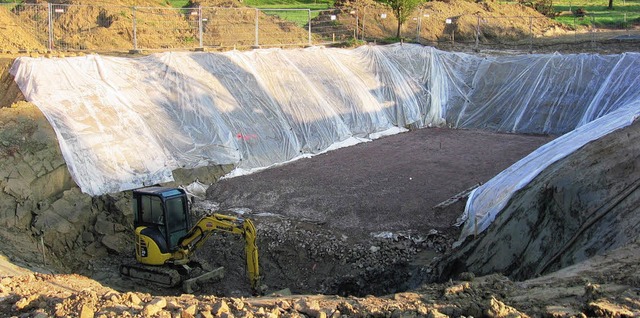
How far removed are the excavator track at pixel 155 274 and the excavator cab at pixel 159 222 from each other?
105 mm

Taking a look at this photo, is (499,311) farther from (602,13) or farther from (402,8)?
(602,13)

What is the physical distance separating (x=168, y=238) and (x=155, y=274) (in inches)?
23.7

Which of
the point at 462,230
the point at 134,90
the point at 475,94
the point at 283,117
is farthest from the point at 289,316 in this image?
the point at 475,94

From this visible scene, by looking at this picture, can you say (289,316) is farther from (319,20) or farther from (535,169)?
(319,20)

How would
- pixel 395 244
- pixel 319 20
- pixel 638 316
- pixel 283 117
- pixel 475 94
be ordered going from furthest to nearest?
pixel 319 20 → pixel 475 94 → pixel 283 117 → pixel 395 244 → pixel 638 316

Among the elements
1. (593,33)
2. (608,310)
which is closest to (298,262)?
(608,310)

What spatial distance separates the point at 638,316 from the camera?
19.7 feet

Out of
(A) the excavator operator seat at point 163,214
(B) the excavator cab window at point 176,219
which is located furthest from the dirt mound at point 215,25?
(B) the excavator cab window at point 176,219

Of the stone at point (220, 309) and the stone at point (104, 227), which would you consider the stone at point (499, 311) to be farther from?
the stone at point (104, 227)

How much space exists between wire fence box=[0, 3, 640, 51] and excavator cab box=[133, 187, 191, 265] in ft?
31.7

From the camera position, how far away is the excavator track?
10.2 metres

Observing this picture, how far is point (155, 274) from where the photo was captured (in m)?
10.3

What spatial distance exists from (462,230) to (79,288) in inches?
266

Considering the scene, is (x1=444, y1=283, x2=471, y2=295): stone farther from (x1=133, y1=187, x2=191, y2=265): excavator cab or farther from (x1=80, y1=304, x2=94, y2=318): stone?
(x1=133, y1=187, x2=191, y2=265): excavator cab
